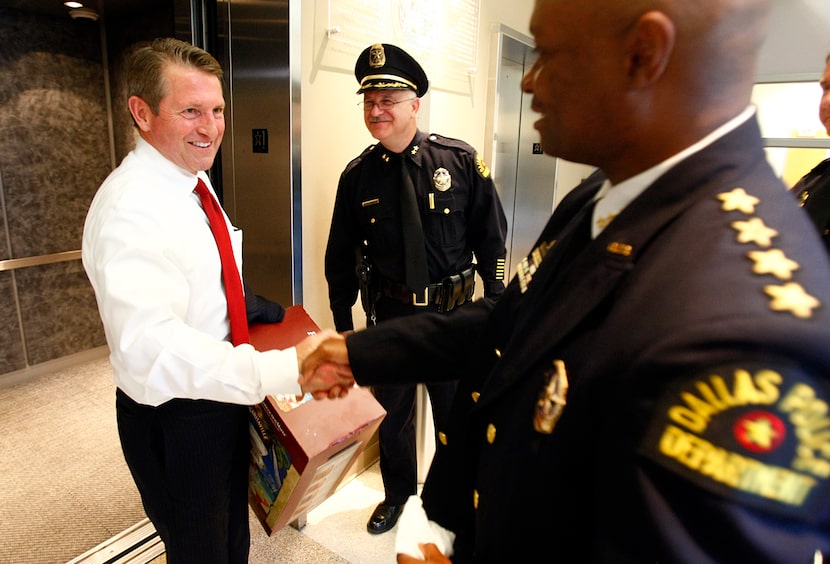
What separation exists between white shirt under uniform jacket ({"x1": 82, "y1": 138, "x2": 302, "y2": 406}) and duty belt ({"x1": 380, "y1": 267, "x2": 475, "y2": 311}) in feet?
3.20

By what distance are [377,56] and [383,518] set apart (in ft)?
6.45

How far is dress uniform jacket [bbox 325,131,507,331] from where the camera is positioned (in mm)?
2199

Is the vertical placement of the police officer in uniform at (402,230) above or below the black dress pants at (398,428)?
above

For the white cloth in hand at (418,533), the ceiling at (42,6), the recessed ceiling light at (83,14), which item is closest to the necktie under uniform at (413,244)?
the white cloth in hand at (418,533)

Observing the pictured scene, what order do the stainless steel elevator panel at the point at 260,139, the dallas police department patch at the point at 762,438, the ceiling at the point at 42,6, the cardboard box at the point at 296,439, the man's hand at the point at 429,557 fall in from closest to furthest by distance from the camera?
the dallas police department patch at the point at 762,438 → the man's hand at the point at 429,557 → the cardboard box at the point at 296,439 → the stainless steel elevator panel at the point at 260,139 → the ceiling at the point at 42,6

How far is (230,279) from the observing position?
1371 millimetres

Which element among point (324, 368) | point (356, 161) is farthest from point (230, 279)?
point (356, 161)

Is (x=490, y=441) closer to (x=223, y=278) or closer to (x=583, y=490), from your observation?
(x=583, y=490)

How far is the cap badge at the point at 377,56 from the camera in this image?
6.70 feet

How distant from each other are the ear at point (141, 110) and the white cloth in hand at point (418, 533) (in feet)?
3.79

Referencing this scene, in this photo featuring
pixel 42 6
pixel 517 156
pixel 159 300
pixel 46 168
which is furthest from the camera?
pixel 517 156

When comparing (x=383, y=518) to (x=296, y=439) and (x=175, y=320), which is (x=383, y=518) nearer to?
(x=296, y=439)

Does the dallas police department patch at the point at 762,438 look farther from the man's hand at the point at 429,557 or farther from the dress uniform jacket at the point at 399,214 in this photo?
the dress uniform jacket at the point at 399,214

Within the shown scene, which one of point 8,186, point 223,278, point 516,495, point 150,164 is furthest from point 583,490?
point 8,186
